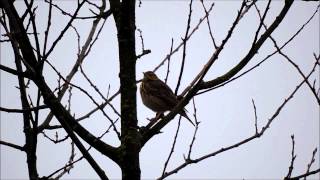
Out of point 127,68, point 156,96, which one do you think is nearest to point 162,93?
point 156,96

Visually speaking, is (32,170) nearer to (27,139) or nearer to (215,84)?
(27,139)

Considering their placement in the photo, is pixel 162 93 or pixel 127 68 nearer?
pixel 127 68

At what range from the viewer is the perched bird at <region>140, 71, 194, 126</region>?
717 cm

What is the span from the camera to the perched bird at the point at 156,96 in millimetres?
7168

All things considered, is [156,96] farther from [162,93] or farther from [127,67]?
[127,67]

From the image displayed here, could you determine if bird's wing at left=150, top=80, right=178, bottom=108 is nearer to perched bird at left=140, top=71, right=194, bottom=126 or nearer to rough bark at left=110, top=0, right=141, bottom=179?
perched bird at left=140, top=71, right=194, bottom=126

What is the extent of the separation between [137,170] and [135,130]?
25cm

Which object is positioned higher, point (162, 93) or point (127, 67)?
point (162, 93)

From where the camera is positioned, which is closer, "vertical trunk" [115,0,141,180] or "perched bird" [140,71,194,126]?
"vertical trunk" [115,0,141,180]

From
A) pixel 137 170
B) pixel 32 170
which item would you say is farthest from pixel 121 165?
pixel 32 170

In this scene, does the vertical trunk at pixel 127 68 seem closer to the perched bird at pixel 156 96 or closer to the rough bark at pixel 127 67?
the rough bark at pixel 127 67

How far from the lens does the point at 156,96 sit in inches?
289

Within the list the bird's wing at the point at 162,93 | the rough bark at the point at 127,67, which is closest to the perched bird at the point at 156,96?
the bird's wing at the point at 162,93

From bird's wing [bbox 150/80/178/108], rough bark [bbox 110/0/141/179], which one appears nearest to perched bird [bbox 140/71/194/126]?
bird's wing [bbox 150/80/178/108]
